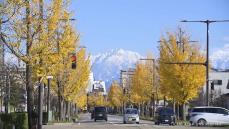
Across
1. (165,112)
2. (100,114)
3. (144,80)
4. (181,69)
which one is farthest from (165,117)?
(144,80)

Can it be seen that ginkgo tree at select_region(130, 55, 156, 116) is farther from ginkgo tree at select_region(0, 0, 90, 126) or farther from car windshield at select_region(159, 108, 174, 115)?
ginkgo tree at select_region(0, 0, 90, 126)

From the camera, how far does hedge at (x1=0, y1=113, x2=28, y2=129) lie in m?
30.4

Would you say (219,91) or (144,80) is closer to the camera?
(144,80)

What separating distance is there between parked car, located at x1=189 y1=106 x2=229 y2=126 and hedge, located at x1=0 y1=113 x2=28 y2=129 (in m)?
24.1

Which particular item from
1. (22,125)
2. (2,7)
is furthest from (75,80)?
(2,7)

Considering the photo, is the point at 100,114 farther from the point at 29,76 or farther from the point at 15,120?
the point at 29,76

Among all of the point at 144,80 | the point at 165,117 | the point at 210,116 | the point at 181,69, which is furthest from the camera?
the point at 144,80

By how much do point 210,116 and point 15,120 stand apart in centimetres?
2522

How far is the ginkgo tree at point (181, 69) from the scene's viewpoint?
201 ft

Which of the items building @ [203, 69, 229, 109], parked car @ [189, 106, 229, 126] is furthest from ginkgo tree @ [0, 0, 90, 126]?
building @ [203, 69, 229, 109]

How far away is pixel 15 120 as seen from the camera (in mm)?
30719

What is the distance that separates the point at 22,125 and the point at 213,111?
25.0 m

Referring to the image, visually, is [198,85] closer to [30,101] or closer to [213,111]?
[213,111]

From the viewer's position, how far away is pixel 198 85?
203ft
